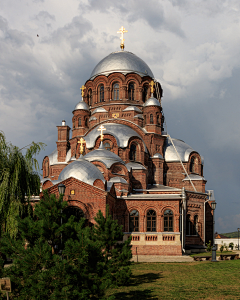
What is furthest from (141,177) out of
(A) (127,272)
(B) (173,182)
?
(A) (127,272)

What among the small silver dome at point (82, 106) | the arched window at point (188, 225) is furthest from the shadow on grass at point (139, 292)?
the small silver dome at point (82, 106)

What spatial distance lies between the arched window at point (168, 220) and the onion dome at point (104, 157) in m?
5.03

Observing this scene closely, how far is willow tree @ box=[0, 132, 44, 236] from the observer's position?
15031 mm

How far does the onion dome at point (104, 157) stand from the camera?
25.6 m

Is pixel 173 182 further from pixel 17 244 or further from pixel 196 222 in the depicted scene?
pixel 17 244

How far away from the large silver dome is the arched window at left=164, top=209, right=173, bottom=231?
1605cm

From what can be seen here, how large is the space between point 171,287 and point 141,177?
54.6 ft

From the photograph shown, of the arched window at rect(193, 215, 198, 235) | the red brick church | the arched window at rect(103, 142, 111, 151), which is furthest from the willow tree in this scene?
the arched window at rect(193, 215, 198, 235)

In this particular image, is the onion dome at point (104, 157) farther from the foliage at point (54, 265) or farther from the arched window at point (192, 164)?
the foliage at point (54, 265)

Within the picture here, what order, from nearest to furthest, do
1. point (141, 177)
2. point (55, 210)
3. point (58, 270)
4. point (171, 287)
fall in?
point (58, 270) < point (55, 210) < point (171, 287) < point (141, 177)

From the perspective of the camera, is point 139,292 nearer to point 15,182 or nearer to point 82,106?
point 15,182

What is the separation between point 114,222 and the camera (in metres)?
13.9

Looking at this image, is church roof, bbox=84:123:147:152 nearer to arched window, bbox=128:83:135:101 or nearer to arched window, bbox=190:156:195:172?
arched window, bbox=128:83:135:101

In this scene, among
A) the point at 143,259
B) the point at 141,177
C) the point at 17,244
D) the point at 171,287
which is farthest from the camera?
the point at 141,177
